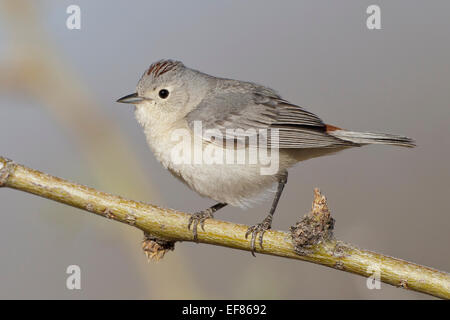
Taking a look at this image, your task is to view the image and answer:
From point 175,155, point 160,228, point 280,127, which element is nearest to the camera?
point 160,228

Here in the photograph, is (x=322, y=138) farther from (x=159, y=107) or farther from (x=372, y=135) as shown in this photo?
(x=159, y=107)

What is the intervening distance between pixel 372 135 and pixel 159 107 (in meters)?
1.59

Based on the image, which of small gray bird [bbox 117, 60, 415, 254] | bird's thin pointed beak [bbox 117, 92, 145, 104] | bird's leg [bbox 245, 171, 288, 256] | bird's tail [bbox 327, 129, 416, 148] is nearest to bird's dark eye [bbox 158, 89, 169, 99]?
small gray bird [bbox 117, 60, 415, 254]

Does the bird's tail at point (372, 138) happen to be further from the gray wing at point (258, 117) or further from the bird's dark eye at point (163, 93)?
the bird's dark eye at point (163, 93)

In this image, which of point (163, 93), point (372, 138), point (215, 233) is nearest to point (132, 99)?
point (163, 93)

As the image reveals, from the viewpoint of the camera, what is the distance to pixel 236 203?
3.55 meters

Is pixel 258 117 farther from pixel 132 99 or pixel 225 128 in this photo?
pixel 132 99

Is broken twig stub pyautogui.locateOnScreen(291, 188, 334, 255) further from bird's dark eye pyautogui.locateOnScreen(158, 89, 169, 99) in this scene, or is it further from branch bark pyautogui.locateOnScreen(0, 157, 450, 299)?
bird's dark eye pyautogui.locateOnScreen(158, 89, 169, 99)

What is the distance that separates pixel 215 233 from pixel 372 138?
1358 millimetres

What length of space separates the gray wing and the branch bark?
0.91 meters

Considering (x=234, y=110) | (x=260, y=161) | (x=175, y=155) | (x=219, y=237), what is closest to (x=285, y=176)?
(x=260, y=161)

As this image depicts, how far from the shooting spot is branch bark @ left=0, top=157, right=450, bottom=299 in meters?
2.30

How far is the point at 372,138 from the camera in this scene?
339cm

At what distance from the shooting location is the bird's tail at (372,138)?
325cm
